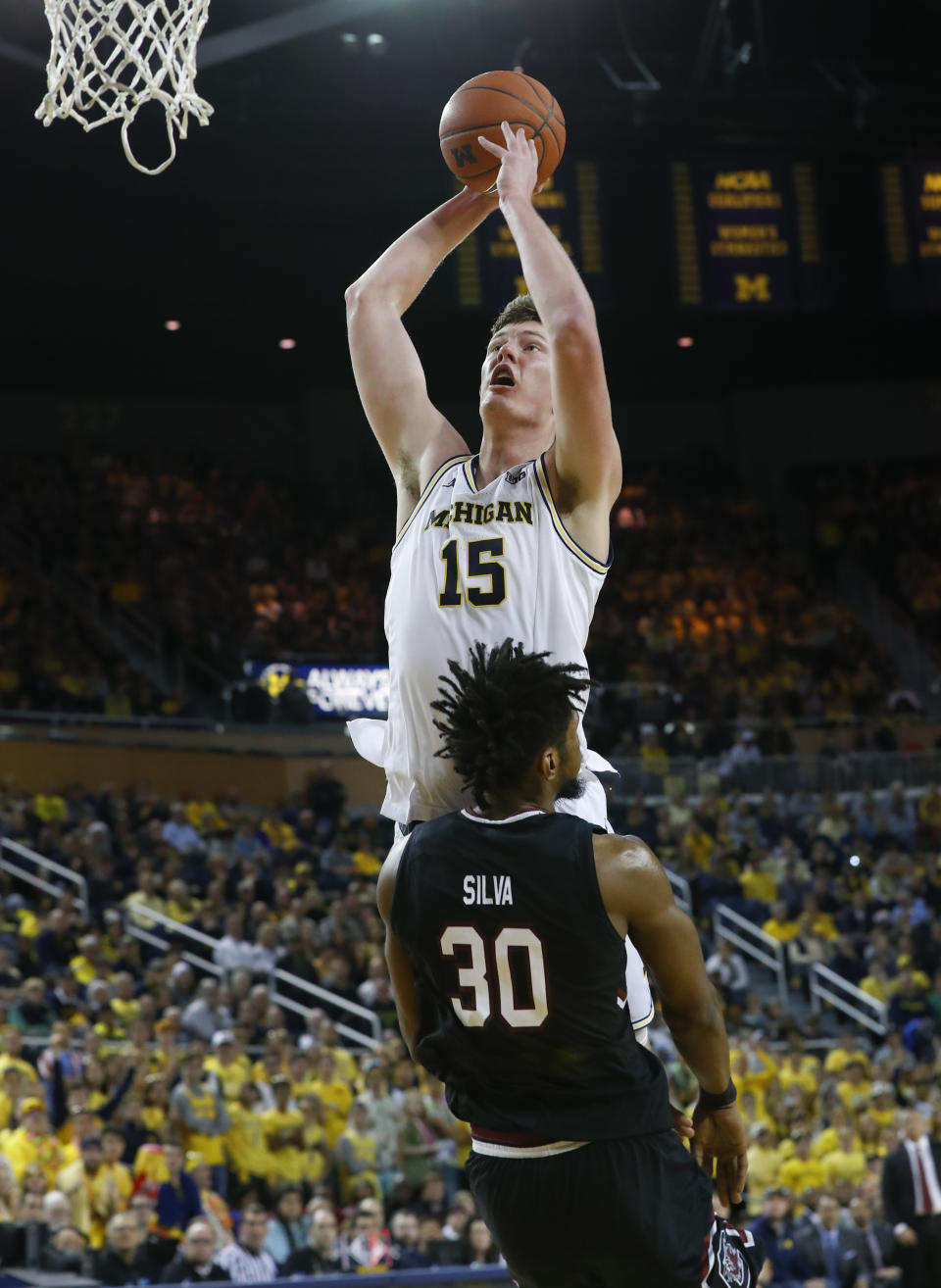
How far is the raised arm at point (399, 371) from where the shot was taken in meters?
3.91

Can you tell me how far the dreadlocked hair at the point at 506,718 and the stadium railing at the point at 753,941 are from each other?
12342 mm

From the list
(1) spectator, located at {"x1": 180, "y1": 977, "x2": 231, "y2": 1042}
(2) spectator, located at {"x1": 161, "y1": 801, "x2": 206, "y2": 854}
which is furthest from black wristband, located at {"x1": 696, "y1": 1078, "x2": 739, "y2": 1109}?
(2) spectator, located at {"x1": 161, "y1": 801, "x2": 206, "y2": 854}

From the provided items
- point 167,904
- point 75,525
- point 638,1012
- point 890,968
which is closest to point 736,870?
point 890,968

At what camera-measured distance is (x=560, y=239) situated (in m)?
16.7

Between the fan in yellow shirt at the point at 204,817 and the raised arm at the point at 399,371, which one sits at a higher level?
the fan in yellow shirt at the point at 204,817

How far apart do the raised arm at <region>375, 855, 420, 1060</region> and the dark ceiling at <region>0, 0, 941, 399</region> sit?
1359 cm

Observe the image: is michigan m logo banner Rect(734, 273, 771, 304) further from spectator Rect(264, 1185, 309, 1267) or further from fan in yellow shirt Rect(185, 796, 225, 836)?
spectator Rect(264, 1185, 309, 1267)

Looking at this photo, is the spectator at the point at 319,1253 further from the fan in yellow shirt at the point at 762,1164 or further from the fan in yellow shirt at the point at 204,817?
the fan in yellow shirt at the point at 204,817

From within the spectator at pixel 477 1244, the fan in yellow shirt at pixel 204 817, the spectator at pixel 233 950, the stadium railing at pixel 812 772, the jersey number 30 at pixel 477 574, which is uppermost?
the stadium railing at pixel 812 772

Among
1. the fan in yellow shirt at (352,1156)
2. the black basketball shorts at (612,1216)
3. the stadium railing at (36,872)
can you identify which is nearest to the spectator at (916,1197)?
the fan in yellow shirt at (352,1156)

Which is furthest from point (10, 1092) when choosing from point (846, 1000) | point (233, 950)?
point (846, 1000)

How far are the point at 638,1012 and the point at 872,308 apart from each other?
50.6 ft

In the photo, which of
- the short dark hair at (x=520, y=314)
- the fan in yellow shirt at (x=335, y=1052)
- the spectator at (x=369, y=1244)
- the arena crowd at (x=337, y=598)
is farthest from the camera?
the arena crowd at (x=337, y=598)

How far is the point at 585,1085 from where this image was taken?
3123mm
